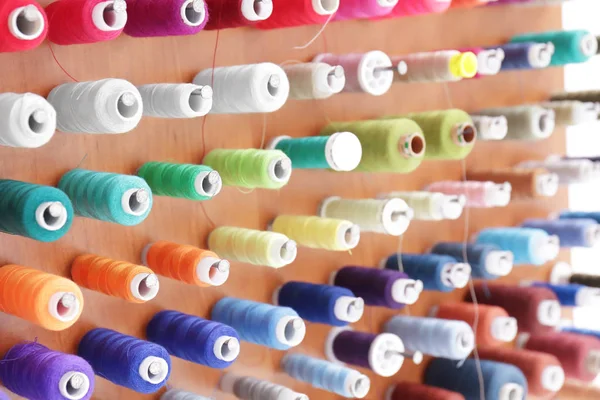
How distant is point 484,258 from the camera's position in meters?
1.18

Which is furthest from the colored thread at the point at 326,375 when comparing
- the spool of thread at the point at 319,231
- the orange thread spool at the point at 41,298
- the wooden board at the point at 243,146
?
the orange thread spool at the point at 41,298

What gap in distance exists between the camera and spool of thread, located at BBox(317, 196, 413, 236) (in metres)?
1.04

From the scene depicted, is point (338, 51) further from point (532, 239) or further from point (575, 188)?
point (575, 188)

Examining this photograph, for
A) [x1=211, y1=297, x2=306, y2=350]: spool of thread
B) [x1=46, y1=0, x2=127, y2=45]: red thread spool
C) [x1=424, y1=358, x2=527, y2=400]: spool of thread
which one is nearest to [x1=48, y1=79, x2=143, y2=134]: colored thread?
[x1=46, y1=0, x2=127, y2=45]: red thread spool

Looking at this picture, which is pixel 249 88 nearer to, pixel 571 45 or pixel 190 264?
pixel 190 264

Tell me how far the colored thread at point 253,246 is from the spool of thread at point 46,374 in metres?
0.23

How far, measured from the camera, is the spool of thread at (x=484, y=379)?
3.80 feet

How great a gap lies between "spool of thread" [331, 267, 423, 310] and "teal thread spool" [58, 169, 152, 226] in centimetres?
37

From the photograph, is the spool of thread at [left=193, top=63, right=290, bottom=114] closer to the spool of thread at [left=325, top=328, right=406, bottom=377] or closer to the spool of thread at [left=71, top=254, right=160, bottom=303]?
the spool of thread at [left=71, top=254, right=160, bottom=303]

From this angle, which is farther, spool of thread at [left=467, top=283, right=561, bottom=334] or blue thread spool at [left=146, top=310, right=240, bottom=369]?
spool of thread at [left=467, top=283, right=561, bottom=334]

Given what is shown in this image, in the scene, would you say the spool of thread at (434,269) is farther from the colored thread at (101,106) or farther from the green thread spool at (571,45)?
the colored thread at (101,106)

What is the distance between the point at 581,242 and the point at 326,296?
0.47 metres

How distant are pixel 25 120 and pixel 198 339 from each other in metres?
0.30

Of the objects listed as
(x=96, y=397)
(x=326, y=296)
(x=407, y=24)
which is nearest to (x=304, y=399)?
(x=326, y=296)
